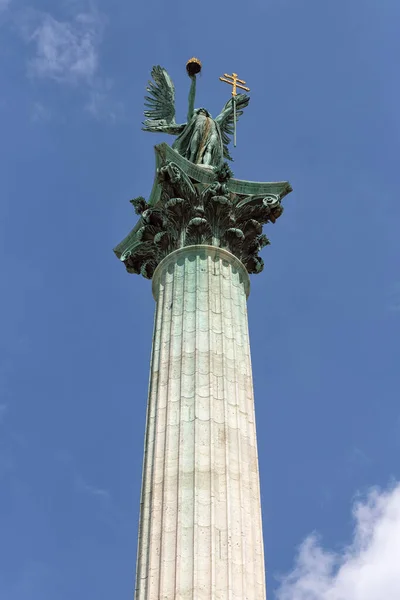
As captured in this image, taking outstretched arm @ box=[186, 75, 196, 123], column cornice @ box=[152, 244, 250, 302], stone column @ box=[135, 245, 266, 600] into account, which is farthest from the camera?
outstretched arm @ box=[186, 75, 196, 123]

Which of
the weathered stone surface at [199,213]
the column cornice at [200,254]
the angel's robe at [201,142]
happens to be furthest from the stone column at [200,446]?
the angel's robe at [201,142]

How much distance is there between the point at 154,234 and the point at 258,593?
12.0 meters

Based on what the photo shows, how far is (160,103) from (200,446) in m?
16.7

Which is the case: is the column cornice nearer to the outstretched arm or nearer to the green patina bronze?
the green patina bronze

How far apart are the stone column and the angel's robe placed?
16.2 feet

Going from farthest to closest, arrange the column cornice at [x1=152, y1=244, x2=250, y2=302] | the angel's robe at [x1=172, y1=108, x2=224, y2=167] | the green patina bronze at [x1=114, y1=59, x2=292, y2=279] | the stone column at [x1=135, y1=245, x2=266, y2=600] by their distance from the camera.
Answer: the angel's robe at [x1=172, y1=108, x2=224, y2=167]
the green patina bronze at [x1=114, y1=59, x2=292, y2=279]
the column cornice at [x1=152, y1=244, x2=250, y2=302]
the stone column at [x1=135, y1=245, x2=266, y2=600]

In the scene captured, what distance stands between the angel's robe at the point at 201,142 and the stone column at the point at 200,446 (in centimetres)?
495

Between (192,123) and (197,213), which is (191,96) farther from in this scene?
(197,213)

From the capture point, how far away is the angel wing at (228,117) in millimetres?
32031

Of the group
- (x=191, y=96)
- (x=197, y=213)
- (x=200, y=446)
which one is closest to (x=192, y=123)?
(x=191, y=96)

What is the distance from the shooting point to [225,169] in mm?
26719

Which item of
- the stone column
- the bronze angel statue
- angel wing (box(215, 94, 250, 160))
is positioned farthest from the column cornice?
angel wing (box(215, 94, 250, 160))

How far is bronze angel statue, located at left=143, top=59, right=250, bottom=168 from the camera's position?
29.5 metres

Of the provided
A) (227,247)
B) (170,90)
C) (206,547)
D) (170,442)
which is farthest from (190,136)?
(206,547)
